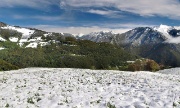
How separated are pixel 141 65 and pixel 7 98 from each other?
132502 millimetres

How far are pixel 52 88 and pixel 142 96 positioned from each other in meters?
10.2

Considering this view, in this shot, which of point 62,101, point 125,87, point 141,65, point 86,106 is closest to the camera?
point 86,106

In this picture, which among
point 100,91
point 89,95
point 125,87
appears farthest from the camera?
point 125,87

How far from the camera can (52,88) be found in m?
27.2

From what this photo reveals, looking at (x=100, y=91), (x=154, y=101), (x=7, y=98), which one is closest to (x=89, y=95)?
(x=100, y=91)

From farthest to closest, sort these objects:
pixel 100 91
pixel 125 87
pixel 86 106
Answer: pixel 125 87
pixel 100 91
pixel 86 106

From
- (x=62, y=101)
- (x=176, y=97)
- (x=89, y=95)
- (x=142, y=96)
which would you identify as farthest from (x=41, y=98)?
(x=176, y=97)

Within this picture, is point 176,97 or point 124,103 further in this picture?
point 176,97

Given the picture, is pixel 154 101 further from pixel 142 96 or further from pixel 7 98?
pixel 7 98

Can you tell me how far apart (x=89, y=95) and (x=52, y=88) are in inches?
216

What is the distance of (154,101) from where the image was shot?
20.7 metres

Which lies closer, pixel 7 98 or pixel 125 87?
pixel 7 98

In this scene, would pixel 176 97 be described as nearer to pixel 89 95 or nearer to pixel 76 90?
pixel 89 95

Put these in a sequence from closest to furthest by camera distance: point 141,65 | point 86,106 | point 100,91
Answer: point 86,106, point 100,91, point 141,65
